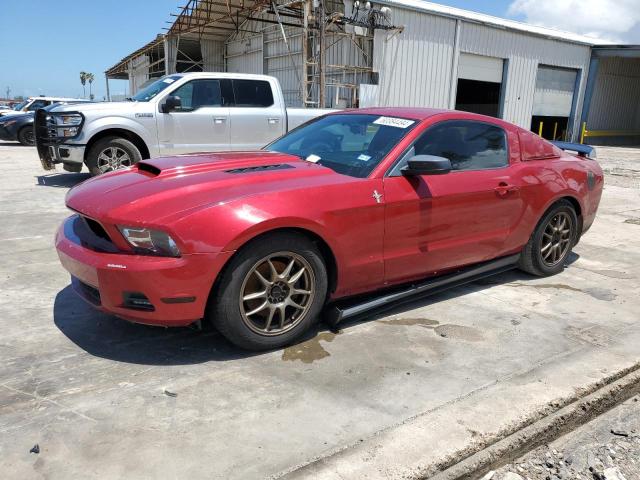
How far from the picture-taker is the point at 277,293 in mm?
3254

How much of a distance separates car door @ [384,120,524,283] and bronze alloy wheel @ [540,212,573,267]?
2.04 feet

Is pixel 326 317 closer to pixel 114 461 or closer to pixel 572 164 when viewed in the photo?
pixel 114 461

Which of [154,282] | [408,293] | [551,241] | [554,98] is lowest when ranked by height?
[408,293]

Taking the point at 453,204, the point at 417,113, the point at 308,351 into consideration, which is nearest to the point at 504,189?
the point at 453,204

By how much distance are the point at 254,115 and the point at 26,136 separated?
11.8 m

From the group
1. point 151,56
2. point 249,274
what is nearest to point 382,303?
point 249,274

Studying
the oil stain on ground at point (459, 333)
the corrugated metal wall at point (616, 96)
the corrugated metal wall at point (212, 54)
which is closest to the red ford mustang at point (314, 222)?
the oil stain on ground at point (459, 333)

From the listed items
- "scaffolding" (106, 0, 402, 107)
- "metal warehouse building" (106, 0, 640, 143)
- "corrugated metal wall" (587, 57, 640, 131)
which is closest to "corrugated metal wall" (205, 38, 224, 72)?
"metal warehouse building" (106, 0, 640, 143)

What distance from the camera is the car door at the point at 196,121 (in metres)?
8.80

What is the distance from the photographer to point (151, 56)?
33.1 metres

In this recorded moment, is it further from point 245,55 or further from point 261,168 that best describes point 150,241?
point 245,55

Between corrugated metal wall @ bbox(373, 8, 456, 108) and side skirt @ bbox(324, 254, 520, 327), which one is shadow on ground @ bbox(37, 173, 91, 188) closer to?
side skirt @ bbox(324, 254, 520, 327)

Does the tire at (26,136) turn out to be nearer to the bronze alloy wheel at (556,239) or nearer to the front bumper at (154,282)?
the front bumper at (154,282)

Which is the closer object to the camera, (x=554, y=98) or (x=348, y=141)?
(x=348, y=141)
